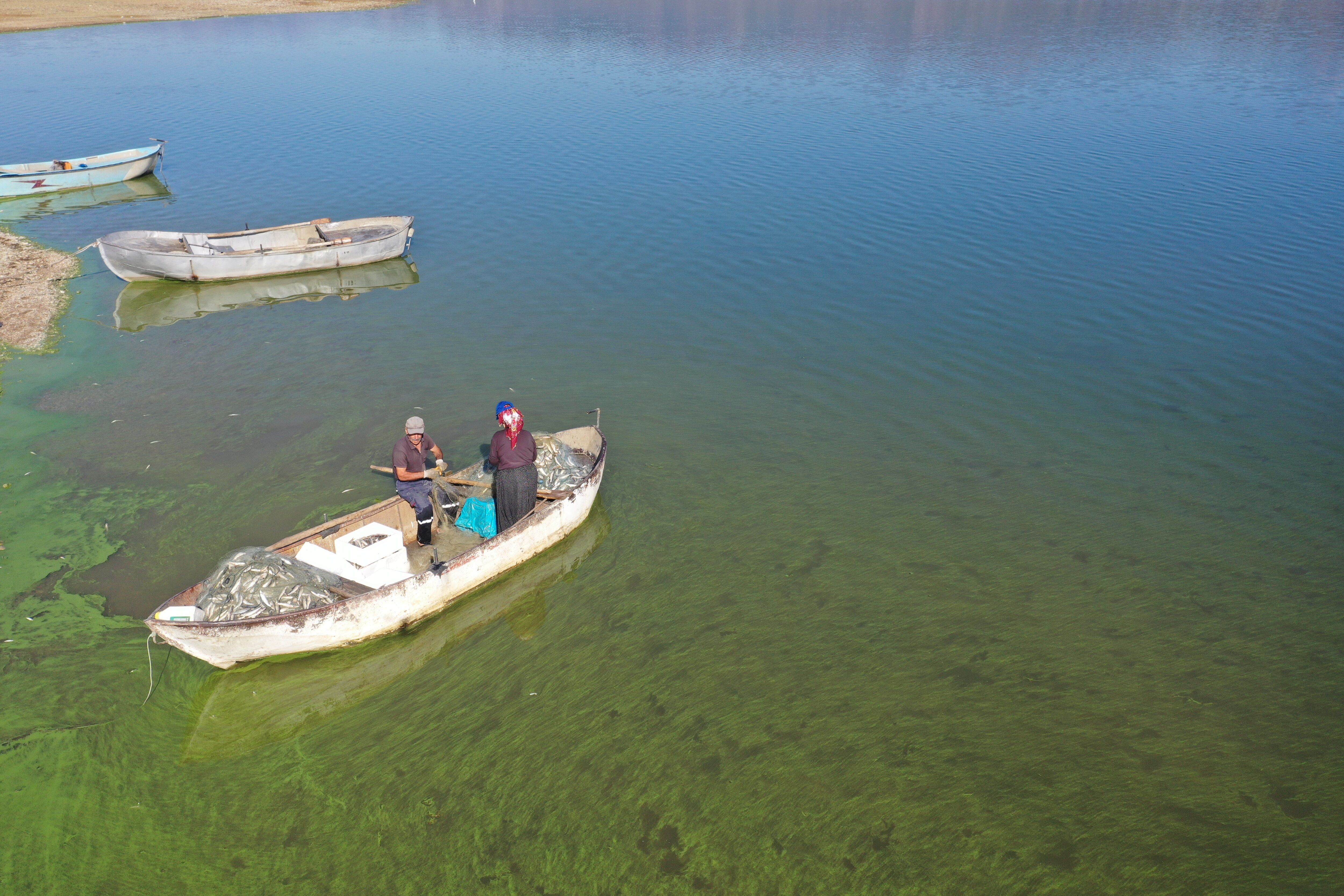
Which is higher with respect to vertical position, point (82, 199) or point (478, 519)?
point (82, 199)

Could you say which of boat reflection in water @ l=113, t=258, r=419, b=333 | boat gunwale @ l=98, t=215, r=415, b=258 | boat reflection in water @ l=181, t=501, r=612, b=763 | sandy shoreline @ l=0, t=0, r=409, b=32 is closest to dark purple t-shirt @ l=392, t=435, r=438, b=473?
boat reflection in water @ l=181, t=501, r=612, b=763

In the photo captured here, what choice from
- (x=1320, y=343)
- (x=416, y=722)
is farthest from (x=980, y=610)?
(x=1320, y=343)

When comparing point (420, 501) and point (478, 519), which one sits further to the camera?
point (478, 519)

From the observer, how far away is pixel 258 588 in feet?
29.8

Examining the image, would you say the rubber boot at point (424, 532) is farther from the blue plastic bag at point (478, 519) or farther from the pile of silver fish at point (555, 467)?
the pile of silver fish at point (555, 467)

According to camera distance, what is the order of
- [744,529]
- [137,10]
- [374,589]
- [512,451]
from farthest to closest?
[137,10]
[744,529]
[512,451]
[374,589]

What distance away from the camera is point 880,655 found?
9.95m

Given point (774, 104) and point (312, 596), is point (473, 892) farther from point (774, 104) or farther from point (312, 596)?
point (774, 104)

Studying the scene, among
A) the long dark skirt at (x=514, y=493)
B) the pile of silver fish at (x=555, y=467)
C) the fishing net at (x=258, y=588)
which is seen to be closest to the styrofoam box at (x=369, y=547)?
the fishing net at (x=258, y=588)

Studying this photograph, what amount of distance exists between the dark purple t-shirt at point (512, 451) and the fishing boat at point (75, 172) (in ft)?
75.9

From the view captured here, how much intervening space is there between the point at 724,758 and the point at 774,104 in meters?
32.4

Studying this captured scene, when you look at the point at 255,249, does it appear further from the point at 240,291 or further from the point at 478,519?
the point at 478,519

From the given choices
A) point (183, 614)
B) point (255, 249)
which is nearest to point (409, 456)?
point (183, 614)

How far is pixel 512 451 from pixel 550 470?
3.62 feet
